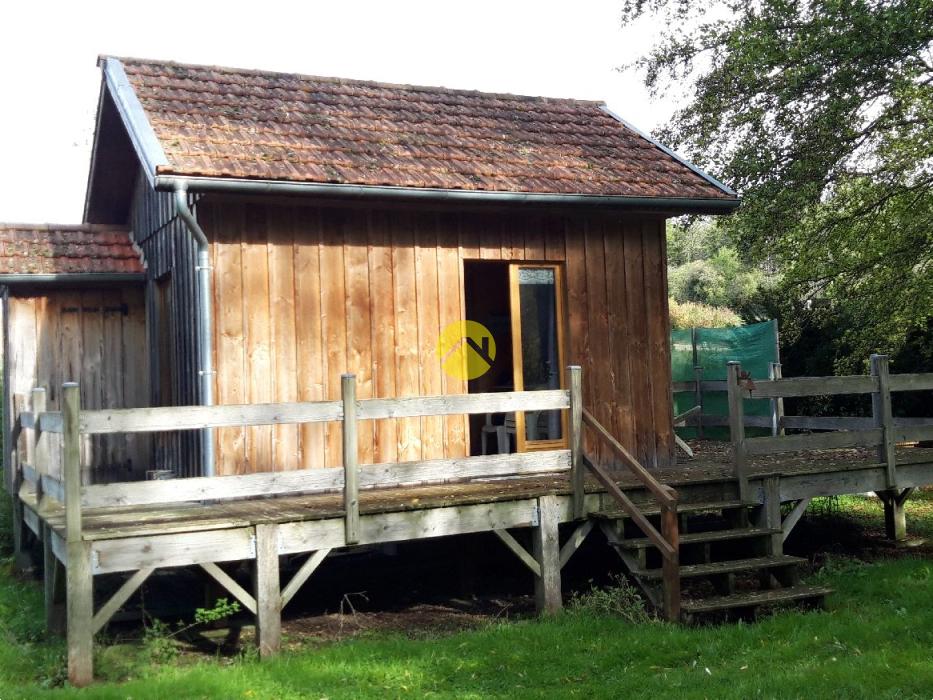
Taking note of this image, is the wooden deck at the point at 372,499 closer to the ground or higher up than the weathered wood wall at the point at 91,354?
closer to the ground

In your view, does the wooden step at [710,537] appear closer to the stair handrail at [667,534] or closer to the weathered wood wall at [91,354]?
the stair handrail at [667,534]

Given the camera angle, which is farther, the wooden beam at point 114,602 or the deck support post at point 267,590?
the deck support post at point 267,590

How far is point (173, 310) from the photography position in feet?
33.0

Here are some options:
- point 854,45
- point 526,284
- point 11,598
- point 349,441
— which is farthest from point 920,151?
point 11,598

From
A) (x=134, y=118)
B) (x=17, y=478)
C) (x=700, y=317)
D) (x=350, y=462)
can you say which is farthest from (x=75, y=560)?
(x=700, y=317)

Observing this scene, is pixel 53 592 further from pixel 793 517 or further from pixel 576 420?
pixel 793 517

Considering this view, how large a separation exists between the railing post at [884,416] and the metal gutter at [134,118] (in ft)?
21.3

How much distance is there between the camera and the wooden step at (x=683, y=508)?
27.0 feet

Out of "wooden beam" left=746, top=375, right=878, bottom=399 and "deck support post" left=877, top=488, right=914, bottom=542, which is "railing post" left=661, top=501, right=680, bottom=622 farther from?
"deck support post" left=877, top=488, right=914, bottom=542

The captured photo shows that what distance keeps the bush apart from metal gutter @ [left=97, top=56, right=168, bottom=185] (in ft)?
65.4

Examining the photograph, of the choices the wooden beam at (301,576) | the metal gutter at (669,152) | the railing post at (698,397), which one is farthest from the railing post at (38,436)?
the railing post at (698,397)

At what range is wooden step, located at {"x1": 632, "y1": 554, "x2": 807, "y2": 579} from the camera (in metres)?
7.70

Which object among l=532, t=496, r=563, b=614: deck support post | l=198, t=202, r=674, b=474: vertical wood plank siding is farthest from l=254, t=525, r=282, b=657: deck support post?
l=532, t=496, r=563, b=614: deck support post

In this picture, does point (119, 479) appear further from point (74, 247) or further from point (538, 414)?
point (538, 414)
